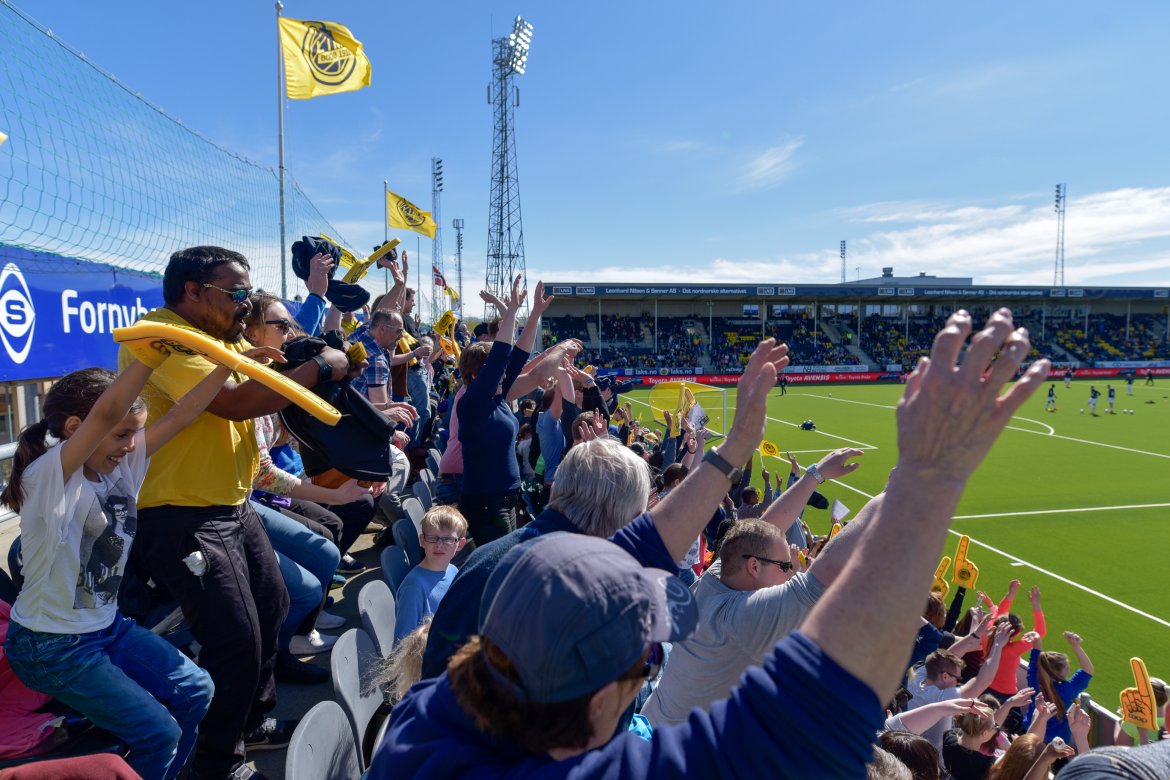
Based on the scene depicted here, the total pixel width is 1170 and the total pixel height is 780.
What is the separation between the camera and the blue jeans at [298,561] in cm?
351

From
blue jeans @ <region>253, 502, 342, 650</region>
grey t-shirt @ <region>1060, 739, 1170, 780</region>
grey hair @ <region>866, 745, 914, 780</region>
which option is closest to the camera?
grey t-shirt @ <region>1060, 739, 1170, 780</region>

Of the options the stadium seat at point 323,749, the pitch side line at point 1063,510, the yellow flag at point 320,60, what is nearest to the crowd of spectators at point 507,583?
the stadium seat at point 323,749

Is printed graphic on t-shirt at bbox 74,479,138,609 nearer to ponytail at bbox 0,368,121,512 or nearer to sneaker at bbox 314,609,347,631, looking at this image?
ponytail at bbox 0,368,121,512

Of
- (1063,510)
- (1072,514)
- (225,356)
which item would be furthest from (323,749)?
(1063,510)

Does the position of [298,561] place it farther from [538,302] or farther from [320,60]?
[320,60]

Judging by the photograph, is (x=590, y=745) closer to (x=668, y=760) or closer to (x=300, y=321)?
(x=668, y=760)

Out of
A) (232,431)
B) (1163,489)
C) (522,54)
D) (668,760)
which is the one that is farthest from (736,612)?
(522,54)

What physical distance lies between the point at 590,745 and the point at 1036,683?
510cm

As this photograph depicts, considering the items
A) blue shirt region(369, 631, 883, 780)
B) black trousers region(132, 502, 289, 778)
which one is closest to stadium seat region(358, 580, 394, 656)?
black trousers region(132, 502, 289, 778)

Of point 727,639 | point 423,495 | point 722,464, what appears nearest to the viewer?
point 722,464

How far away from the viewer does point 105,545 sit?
91.7 inches

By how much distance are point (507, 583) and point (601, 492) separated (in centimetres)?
104

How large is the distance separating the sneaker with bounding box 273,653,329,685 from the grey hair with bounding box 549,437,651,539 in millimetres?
2477

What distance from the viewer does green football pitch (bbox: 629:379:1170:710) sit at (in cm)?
718
